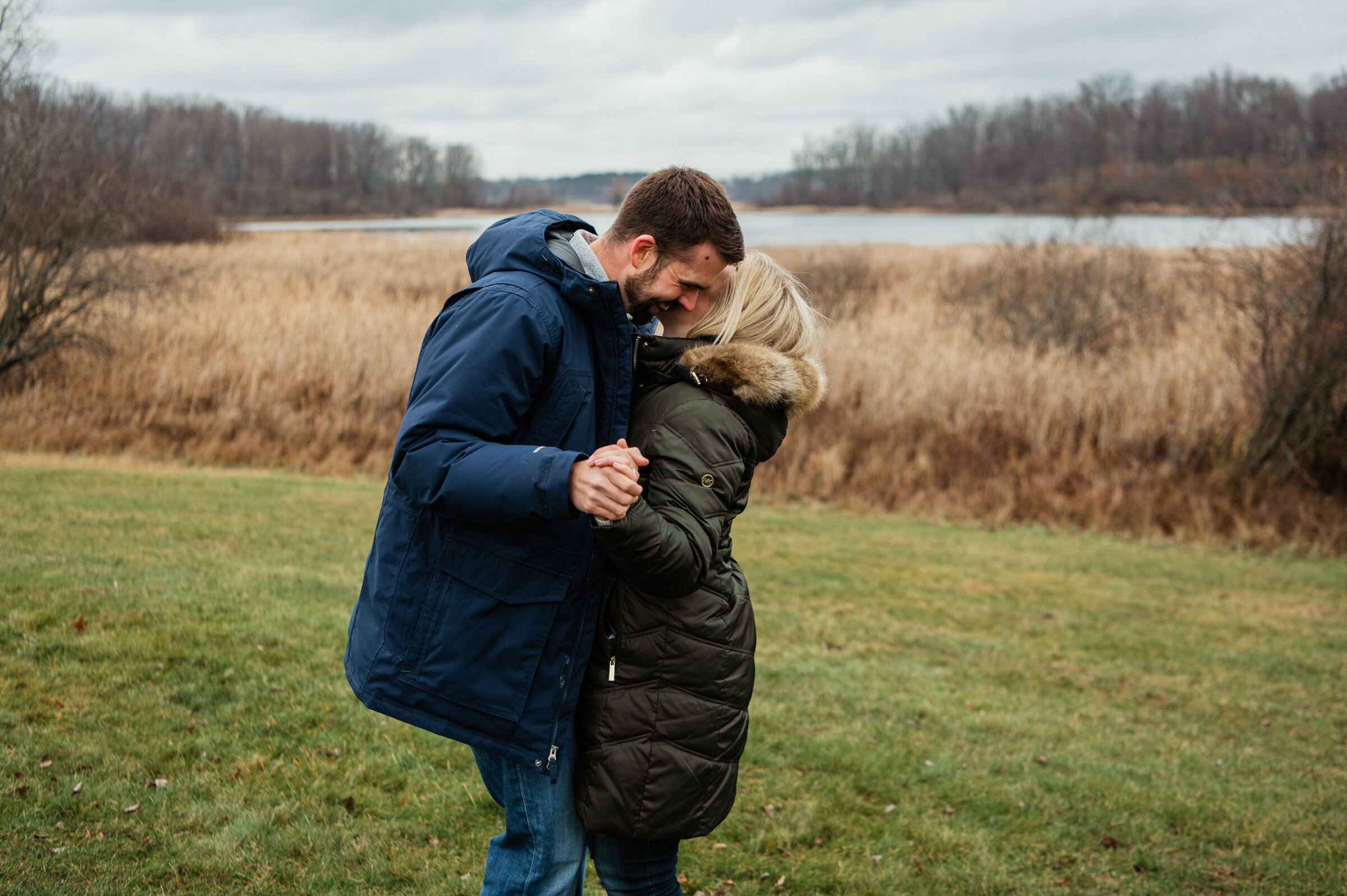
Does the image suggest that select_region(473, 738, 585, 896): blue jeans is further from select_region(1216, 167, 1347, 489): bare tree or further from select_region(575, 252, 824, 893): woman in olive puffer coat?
select_region(1216, 167, 1347, 489): bare tree

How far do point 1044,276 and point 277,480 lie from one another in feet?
47.0

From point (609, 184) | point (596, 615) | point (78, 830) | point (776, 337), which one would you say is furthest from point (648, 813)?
point (609, 184)

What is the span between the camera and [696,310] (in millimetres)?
2369

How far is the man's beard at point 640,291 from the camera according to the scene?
2244 millimetres

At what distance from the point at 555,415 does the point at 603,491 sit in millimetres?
311

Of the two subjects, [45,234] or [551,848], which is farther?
[45,234]

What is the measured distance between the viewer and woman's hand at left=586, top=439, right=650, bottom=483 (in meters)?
1.85

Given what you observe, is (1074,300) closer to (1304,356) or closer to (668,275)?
(1304,356)

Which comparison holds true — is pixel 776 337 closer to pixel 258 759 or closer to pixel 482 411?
pixel 482 411

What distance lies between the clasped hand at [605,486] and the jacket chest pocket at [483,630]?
0.87ft

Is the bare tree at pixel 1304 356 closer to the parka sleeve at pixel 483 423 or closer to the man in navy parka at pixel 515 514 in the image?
the man in navy parka at pixel 515 514

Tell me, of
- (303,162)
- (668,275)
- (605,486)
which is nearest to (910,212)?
(303,162)

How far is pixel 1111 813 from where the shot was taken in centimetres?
433

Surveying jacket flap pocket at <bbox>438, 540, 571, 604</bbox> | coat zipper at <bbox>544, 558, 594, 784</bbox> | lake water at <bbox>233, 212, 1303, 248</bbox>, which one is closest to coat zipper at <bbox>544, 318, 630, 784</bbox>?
coat zipper at <bbox>544, 558, 594, 784</bbox>
